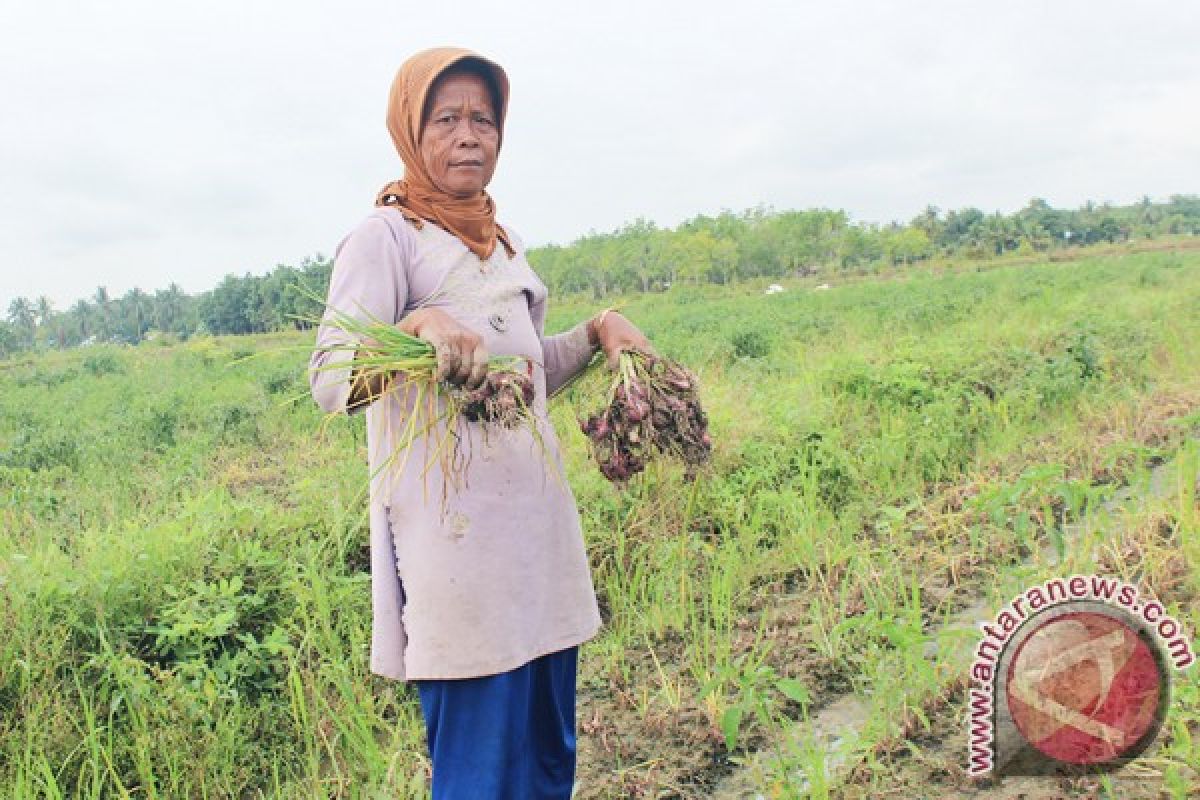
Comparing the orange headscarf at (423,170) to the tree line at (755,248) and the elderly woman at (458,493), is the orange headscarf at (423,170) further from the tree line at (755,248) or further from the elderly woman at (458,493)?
the tree line at (755,248)

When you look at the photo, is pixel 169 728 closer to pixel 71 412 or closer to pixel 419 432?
pixel 419 432

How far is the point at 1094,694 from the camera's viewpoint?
208 centimetres

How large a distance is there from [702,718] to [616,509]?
1261mm

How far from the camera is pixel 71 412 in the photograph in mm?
9719

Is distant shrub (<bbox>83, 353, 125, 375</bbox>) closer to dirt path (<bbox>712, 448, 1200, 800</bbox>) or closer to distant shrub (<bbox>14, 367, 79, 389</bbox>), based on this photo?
distant shrub (<bbox>14, 367, 79, 389</bbox>)

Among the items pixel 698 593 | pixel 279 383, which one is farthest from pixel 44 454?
pixel 698 593

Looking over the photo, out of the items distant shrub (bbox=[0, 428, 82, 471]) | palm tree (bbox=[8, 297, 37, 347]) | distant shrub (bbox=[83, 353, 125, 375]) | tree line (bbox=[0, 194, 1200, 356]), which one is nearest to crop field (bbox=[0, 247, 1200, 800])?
distant shrub (bbox=[0, 428, 82, 471])

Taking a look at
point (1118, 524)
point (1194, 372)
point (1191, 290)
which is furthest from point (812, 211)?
point (1118, 524)

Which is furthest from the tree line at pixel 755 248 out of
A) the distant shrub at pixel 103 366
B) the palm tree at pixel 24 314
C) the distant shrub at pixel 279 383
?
the distant shrub at pixel 279 383

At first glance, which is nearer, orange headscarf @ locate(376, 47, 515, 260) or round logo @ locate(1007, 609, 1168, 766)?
orange headscarf @ locate(376, 47, 515, 260)

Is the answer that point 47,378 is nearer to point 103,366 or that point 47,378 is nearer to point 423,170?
point 103,366

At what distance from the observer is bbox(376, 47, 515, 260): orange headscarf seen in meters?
1.60

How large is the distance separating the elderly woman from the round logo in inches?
49.3

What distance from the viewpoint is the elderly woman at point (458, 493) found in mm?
1533
